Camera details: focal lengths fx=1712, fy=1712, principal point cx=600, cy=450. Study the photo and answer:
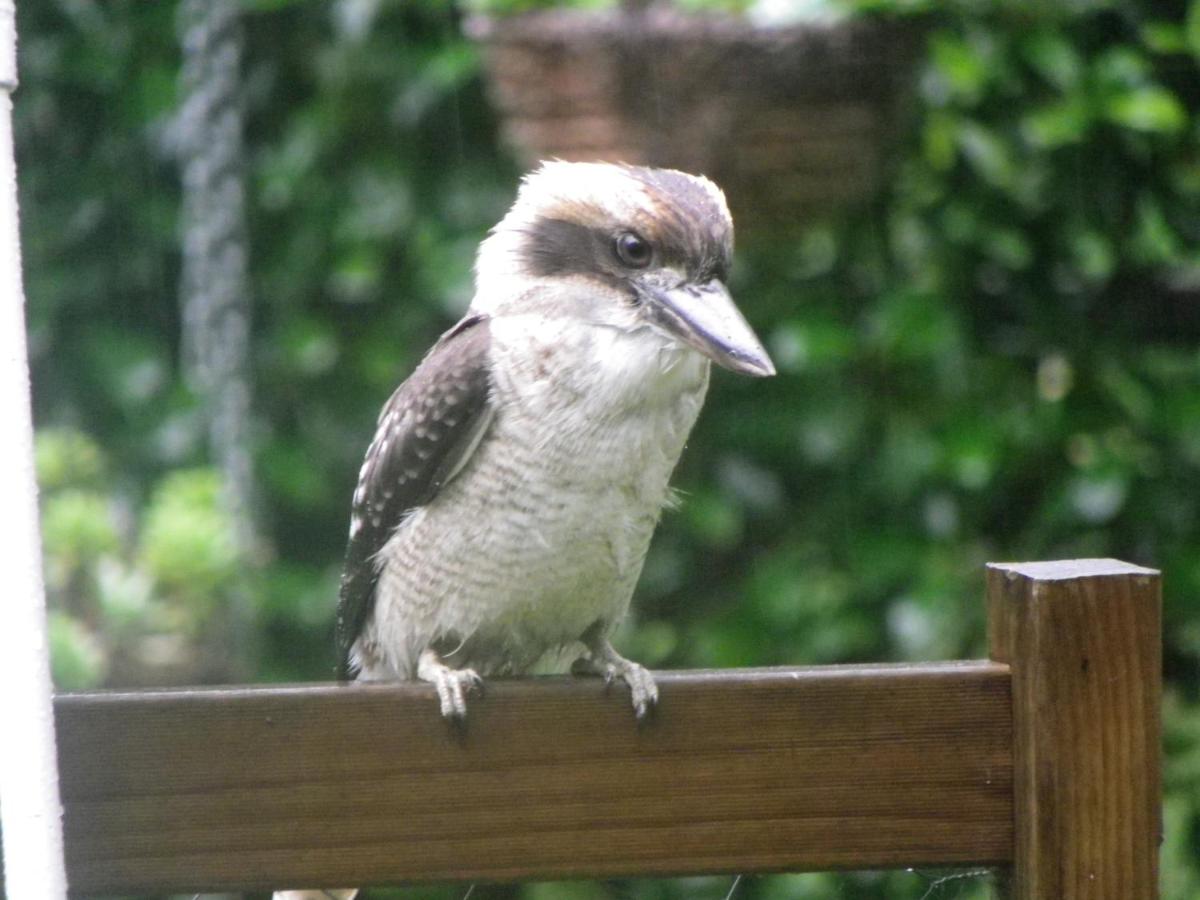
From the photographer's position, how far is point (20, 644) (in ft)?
3.62

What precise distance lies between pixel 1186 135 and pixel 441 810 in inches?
76.7

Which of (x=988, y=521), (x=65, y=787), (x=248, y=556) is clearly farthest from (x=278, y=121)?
(x=65, y=787)

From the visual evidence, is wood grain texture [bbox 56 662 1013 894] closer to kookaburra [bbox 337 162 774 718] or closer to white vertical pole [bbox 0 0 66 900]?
white vertical pole [bbox 0 0 66 900]

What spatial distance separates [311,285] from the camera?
321 cm

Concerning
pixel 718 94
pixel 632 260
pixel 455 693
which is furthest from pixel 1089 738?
pixel 718 94

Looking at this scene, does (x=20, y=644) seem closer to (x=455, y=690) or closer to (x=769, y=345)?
(x=455, y=690)

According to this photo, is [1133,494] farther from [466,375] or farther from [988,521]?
[466,375]

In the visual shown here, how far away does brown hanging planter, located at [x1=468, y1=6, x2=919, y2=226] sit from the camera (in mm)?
2143

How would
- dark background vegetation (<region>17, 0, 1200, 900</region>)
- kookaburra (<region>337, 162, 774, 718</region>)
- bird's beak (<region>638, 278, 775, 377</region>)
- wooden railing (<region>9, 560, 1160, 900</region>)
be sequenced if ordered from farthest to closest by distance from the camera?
dark background vegetation (<region>17, 0, 1200, 900</region>) → kookaburra (<region>337, 162, 774, 718</region>) → bird's beak (<region>638, 278, 775, 377</region>) → wooden railing (<region>9, 560, 1160, 900</region>)

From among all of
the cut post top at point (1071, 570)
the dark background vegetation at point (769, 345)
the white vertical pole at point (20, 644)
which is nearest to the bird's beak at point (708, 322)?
the cut post top at point (1071, 570)

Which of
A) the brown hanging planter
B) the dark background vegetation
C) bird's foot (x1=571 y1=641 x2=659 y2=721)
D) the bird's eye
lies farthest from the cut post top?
the dark background vegetation

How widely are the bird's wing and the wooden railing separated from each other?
618mm

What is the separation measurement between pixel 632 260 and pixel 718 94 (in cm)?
42

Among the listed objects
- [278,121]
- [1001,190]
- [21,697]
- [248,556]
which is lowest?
[248,556]
